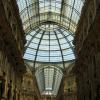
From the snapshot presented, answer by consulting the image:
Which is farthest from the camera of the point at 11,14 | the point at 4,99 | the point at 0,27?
the point at 11,14

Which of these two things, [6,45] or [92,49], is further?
[92,49]

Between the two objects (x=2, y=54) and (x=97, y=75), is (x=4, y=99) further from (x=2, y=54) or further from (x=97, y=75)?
(x=97, y=75)

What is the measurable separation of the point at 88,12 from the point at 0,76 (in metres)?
17.5

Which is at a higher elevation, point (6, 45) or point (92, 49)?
point (6, 45)

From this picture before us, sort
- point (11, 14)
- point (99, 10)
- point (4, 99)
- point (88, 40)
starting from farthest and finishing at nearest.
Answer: point (11, 14), point (88, 40), point (4, 99), point (99, 10)

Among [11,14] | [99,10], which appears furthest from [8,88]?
[99,10]

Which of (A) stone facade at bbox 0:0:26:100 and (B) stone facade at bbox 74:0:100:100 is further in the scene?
(B) stone facade at bbox 74:0:100:100

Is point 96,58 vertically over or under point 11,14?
under

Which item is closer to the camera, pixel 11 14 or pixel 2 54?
pixel 2 54

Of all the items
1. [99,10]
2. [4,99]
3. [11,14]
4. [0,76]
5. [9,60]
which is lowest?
[4,99]

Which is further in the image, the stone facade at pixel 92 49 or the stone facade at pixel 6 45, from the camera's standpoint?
the stone facade at pixel 92 49

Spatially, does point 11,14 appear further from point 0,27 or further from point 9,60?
point 0,27

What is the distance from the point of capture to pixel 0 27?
3709cm

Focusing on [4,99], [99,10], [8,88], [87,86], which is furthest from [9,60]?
[99,10]
